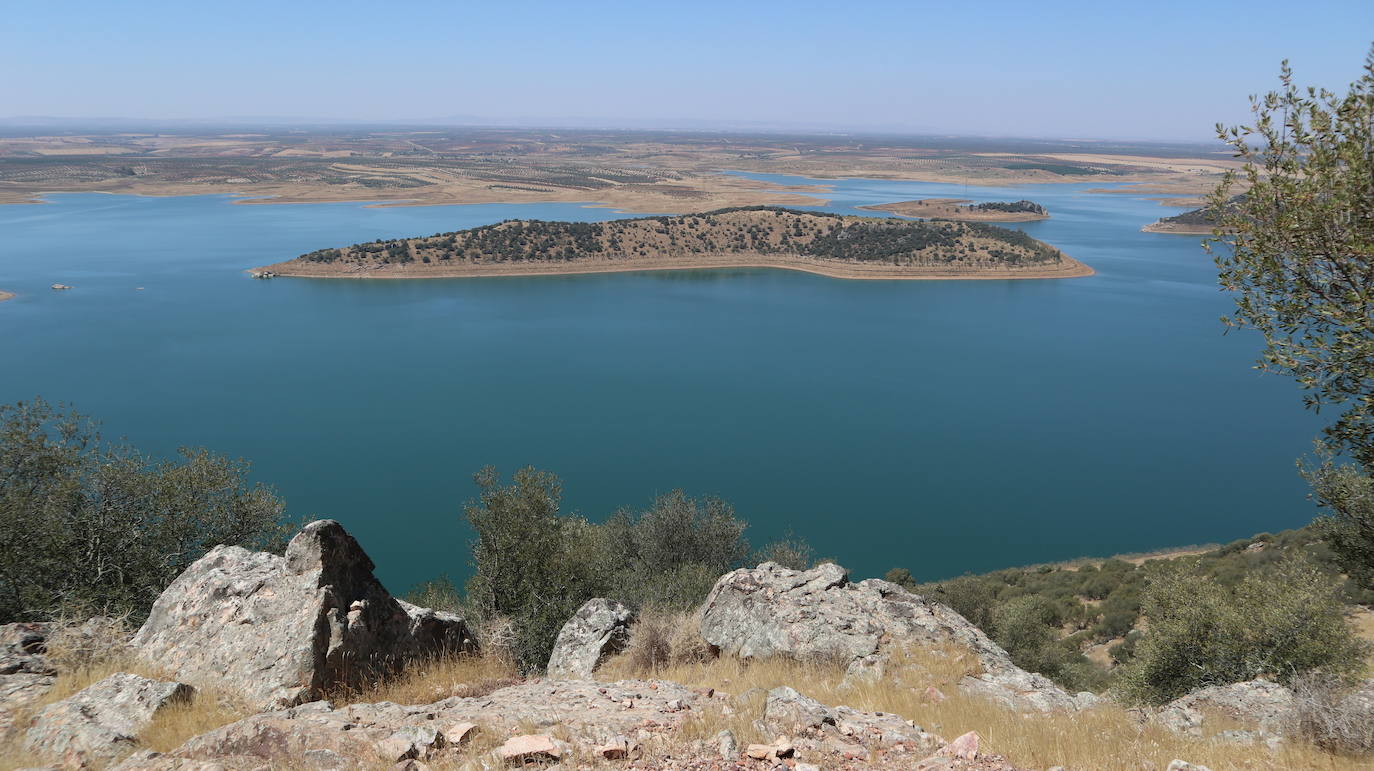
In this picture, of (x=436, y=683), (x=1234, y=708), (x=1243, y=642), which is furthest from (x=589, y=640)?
(x=1243, y=642)

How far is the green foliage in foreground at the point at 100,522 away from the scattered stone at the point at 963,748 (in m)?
10.4

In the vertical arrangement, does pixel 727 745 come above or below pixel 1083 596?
above

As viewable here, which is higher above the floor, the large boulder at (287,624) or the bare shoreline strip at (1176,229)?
the bare shoreline strip at (1176,229)

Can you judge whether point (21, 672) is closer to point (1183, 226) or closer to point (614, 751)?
point (614, 751)

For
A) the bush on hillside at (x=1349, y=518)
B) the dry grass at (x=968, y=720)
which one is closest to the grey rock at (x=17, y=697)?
the dry grass at (x=968, y=720)

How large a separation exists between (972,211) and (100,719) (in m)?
134

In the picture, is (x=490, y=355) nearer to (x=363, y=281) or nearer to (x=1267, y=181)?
(x=363, y=281)

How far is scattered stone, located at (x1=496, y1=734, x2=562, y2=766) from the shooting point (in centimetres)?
530

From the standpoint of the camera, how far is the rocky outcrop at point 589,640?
975 centimetres

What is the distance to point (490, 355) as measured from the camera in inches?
1961

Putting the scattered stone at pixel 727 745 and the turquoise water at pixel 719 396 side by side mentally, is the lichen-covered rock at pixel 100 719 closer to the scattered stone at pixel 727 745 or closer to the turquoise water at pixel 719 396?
the scattered stone at pixel 727 745

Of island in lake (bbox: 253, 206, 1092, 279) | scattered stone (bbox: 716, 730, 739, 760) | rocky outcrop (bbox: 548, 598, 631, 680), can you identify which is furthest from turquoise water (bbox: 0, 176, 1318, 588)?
scattered stone (bbox: 716, 730, 739, 760)

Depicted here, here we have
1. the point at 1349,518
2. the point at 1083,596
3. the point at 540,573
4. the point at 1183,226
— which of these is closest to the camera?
the point at 1349,518

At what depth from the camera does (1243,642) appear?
1036cm
